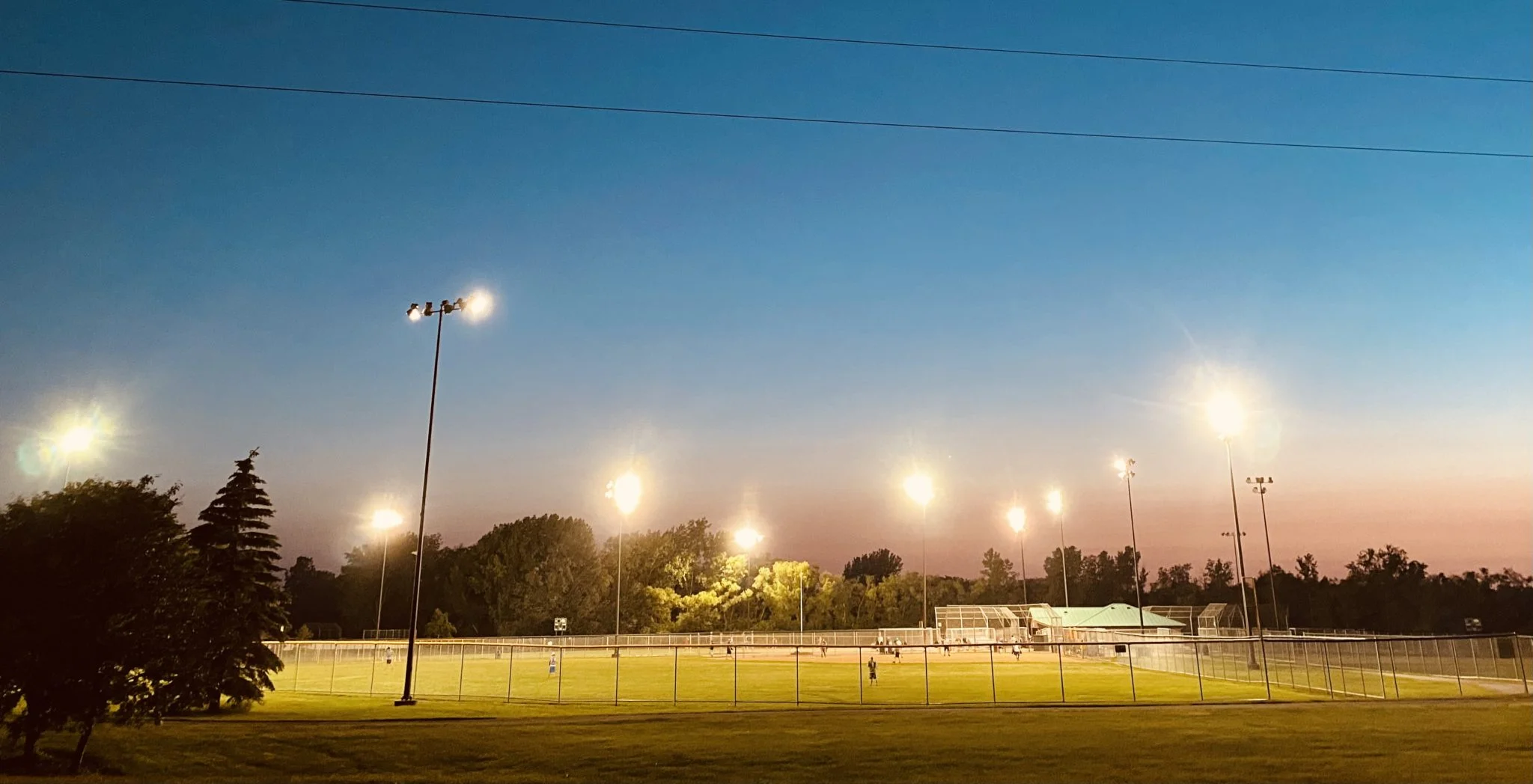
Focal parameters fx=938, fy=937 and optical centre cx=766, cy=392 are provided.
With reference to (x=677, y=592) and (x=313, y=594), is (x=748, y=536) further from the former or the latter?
(x=313, y=594)

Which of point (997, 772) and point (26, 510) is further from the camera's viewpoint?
point (26, 510)

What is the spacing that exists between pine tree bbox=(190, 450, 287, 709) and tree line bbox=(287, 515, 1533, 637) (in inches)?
2684

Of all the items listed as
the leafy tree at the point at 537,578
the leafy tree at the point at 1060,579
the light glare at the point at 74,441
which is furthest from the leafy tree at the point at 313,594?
the leafy tree at the point at 1060,579

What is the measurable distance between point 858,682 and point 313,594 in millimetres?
138815

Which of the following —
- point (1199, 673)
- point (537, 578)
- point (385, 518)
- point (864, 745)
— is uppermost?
point (385, 518)

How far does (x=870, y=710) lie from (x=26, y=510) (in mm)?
21091

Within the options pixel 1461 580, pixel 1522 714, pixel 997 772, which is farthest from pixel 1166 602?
pixel 997 772

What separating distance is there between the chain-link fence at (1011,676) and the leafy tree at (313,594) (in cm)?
9021

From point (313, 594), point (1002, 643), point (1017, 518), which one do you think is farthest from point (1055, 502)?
point (313, 594)

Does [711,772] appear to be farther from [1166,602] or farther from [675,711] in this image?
[1166,602]

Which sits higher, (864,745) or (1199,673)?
(1199,673)

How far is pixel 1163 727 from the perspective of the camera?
22625mm

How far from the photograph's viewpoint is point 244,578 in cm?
3114

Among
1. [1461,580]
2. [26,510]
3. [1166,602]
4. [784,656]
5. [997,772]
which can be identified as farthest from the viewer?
[1166,602]
